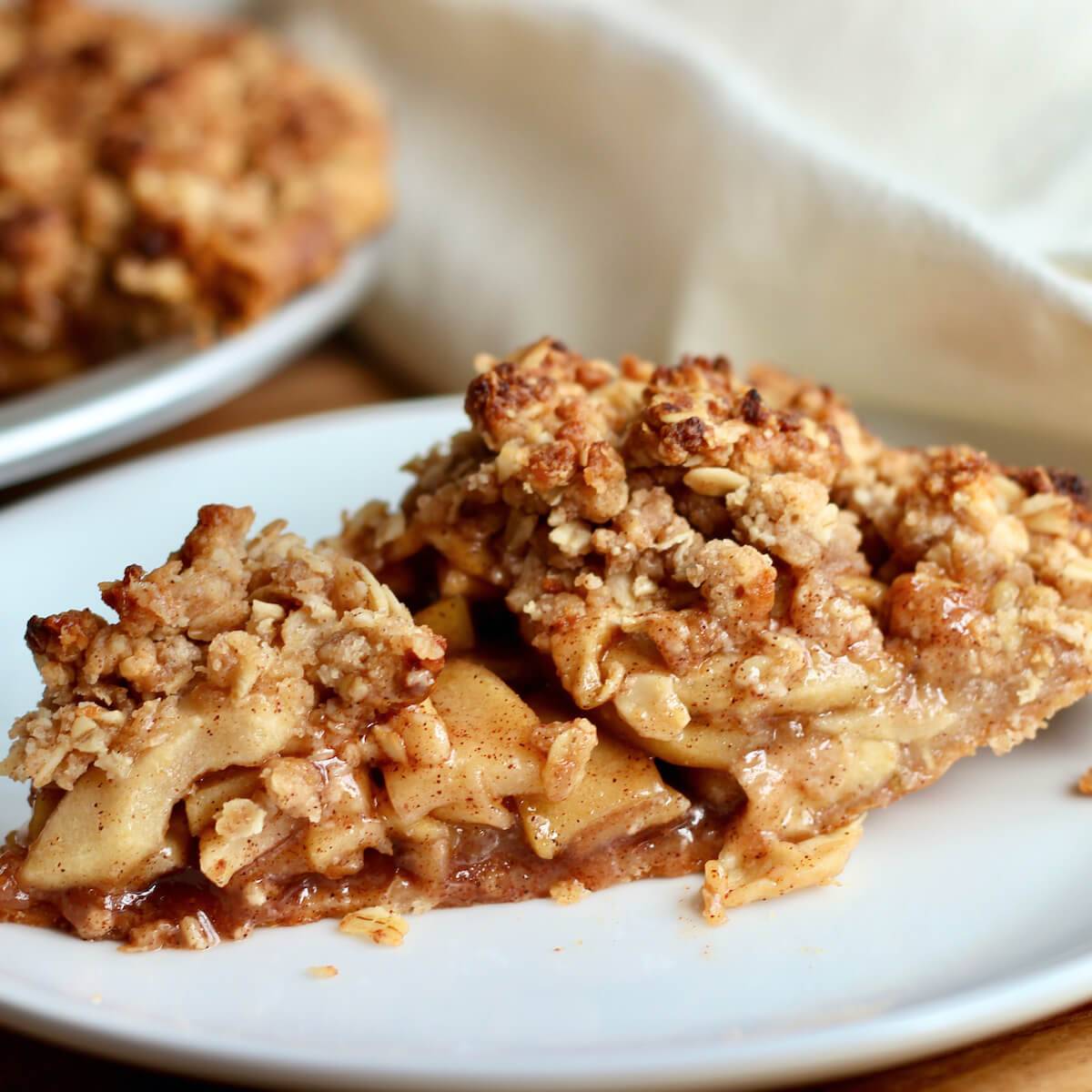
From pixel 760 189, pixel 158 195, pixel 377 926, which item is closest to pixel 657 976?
pixel 377 926

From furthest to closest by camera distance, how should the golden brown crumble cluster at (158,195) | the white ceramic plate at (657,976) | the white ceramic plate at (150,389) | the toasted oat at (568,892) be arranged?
the golden brown crumble cluster at (158,195) → the white ceramic plate at (150,389) → the toasted oat at (568,892) → the white ceramic plate at (657,976)

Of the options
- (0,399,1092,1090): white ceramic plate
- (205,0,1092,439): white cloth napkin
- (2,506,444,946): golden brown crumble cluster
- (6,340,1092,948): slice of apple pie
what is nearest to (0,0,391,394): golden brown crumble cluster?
(205,0,1092,439): white cloth napkin

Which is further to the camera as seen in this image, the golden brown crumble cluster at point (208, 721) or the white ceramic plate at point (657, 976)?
the golden brown crumble cluster at point (208, 721)

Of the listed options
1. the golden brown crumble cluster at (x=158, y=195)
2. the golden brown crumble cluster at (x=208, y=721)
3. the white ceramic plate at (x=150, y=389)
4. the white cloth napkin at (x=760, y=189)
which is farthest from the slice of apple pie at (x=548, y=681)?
the golden brown crumble cluster at (x=158, y=195)

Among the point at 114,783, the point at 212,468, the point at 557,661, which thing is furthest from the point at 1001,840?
the point at 212,468

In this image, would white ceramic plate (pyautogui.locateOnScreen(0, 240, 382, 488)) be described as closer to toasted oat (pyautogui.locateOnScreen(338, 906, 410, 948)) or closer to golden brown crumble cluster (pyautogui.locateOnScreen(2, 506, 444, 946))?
golden brown crumble cluster (pyautogui.locateOnScreen(2, 506, 444, 946))

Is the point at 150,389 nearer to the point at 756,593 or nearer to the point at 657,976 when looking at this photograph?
the point at 756,593

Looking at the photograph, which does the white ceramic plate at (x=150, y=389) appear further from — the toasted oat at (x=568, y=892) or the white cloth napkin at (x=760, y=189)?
the toasted oat at (x=568, y=892)

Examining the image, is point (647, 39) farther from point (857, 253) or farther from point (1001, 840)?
point (1001, 840)
